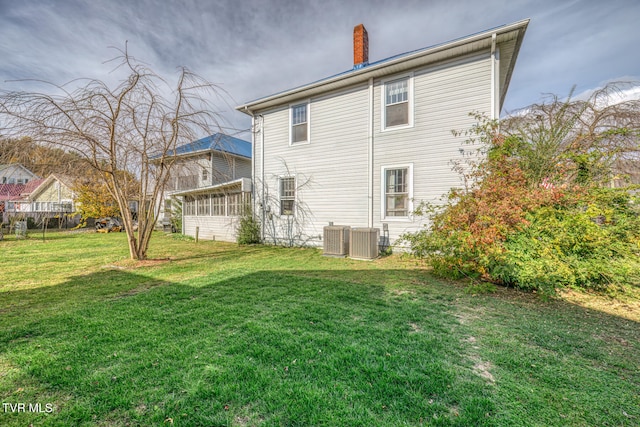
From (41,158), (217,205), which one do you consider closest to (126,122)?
(41,158)

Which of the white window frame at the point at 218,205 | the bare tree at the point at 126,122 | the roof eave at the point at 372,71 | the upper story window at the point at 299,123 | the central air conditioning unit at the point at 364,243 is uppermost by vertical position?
the roof eave at the point at 372,71

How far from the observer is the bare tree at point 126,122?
216 inches

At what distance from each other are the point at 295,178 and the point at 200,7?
19.7ft

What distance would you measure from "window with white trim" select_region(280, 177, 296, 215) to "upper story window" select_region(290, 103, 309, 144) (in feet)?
5.13

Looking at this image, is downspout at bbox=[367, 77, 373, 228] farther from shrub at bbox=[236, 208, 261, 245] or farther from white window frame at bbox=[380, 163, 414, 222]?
shrub at bbox=[236, 208, 261, 245]

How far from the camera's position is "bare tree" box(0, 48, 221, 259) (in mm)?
5488

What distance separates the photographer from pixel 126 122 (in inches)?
259

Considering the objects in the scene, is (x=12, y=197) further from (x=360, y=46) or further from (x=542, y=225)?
(x=542, y=225)

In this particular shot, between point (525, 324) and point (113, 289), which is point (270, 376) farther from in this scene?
point (113, 289)

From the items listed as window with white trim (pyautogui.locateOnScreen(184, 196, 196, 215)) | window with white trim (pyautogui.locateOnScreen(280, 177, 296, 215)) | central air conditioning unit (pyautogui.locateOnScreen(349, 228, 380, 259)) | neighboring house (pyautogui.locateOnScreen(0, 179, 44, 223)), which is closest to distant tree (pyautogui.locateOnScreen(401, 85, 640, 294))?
central air conditioning unit (pyautogui.locateOnScreen(349, 228, 380, 259))

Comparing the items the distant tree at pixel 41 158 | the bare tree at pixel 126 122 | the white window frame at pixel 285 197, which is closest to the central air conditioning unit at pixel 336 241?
the white window frame at pixel 285 197

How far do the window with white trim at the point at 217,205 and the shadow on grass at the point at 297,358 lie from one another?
28.9 feet

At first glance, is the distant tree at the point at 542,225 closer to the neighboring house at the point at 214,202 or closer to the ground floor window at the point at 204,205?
the neighboring house at the point at 214,202

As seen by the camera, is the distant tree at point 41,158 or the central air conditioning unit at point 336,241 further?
the central air conditioning unit at point 336,241
